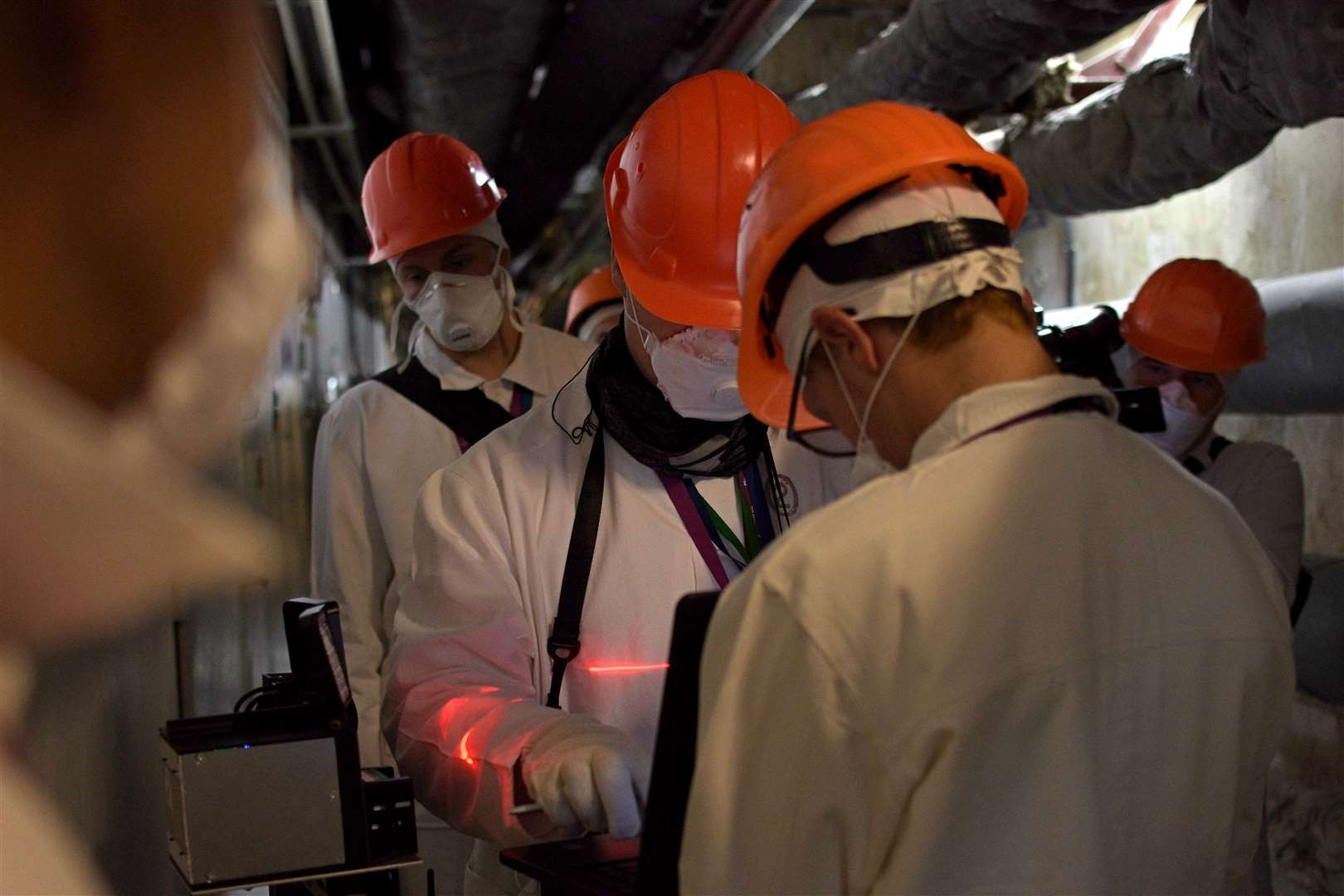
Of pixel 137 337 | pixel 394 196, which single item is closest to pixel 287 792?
pixel 137 337

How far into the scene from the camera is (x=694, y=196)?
1931mm

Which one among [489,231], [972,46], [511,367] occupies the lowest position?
[511,367]

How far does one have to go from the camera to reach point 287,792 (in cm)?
148

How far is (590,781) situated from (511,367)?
5.76ft

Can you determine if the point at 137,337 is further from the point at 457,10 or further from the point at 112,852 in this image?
the point at 457,10

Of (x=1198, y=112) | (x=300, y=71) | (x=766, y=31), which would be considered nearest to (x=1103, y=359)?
(x=1198, y=112)

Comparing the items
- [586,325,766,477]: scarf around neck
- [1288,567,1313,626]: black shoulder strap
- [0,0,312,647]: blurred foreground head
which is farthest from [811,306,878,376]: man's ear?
[1288,567,1313,626]: black shoulder strap

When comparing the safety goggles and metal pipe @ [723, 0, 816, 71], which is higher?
metal pipe @ [723, 0, 816, 71]

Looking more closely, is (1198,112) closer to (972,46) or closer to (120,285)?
(972,46)

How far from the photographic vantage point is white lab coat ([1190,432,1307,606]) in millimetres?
3441

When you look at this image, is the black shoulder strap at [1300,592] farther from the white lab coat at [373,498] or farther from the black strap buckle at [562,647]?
the black strap buckle at [562,647]

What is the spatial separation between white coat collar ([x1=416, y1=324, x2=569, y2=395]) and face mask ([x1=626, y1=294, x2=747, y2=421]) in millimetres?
1236

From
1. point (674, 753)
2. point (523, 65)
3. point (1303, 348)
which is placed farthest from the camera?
point (523, 65)

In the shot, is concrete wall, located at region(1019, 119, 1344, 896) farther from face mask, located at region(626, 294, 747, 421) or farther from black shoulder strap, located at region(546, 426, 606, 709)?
black shoulder strap, located at region(546, 426, 606, 709)
